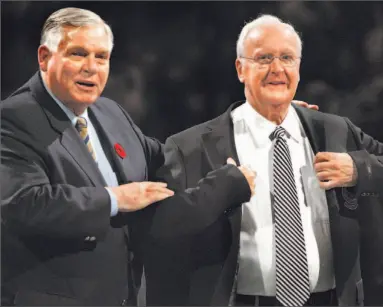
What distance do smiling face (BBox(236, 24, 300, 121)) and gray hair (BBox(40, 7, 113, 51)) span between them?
0.49 meters

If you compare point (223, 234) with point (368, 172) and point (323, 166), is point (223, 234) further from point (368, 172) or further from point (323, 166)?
point (368, 172)

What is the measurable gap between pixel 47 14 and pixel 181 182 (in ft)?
2.41

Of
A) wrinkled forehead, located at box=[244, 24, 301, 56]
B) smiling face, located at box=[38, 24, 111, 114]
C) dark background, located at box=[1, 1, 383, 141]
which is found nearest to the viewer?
smiling face, located at box=[38, 24, 111, 114]

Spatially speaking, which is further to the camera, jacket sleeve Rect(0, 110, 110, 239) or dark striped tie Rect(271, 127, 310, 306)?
dark striped tie Rect(271, 127, 310, 306)

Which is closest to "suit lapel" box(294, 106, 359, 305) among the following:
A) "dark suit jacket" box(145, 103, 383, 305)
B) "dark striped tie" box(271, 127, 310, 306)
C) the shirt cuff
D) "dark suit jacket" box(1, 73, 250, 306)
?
"dark suit jacket" box(145, 103, 383, 305)

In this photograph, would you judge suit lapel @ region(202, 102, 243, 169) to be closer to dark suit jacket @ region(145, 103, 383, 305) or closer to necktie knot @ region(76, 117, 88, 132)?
dark suit jacket @ region(145, 103, 383, 305)

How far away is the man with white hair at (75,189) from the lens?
81.4 inches

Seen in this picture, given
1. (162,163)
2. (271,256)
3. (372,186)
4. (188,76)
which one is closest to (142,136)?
(162,163)

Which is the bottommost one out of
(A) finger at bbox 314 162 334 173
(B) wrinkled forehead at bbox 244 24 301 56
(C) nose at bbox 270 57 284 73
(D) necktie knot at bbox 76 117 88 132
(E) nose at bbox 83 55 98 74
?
(A) finger at bbox 314 162 334 173

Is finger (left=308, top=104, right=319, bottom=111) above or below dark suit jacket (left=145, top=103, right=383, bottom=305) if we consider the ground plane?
above

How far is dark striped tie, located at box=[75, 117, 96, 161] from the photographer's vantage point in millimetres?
2166

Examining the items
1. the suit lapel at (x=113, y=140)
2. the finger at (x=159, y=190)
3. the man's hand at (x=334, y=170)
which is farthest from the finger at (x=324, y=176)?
the suit lapel at (x=113, y=140)

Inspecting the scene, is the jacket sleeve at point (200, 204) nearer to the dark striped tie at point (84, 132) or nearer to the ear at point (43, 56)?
the dark striped tie at point (84, 132)

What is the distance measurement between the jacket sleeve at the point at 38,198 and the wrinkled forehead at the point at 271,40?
71 cm
